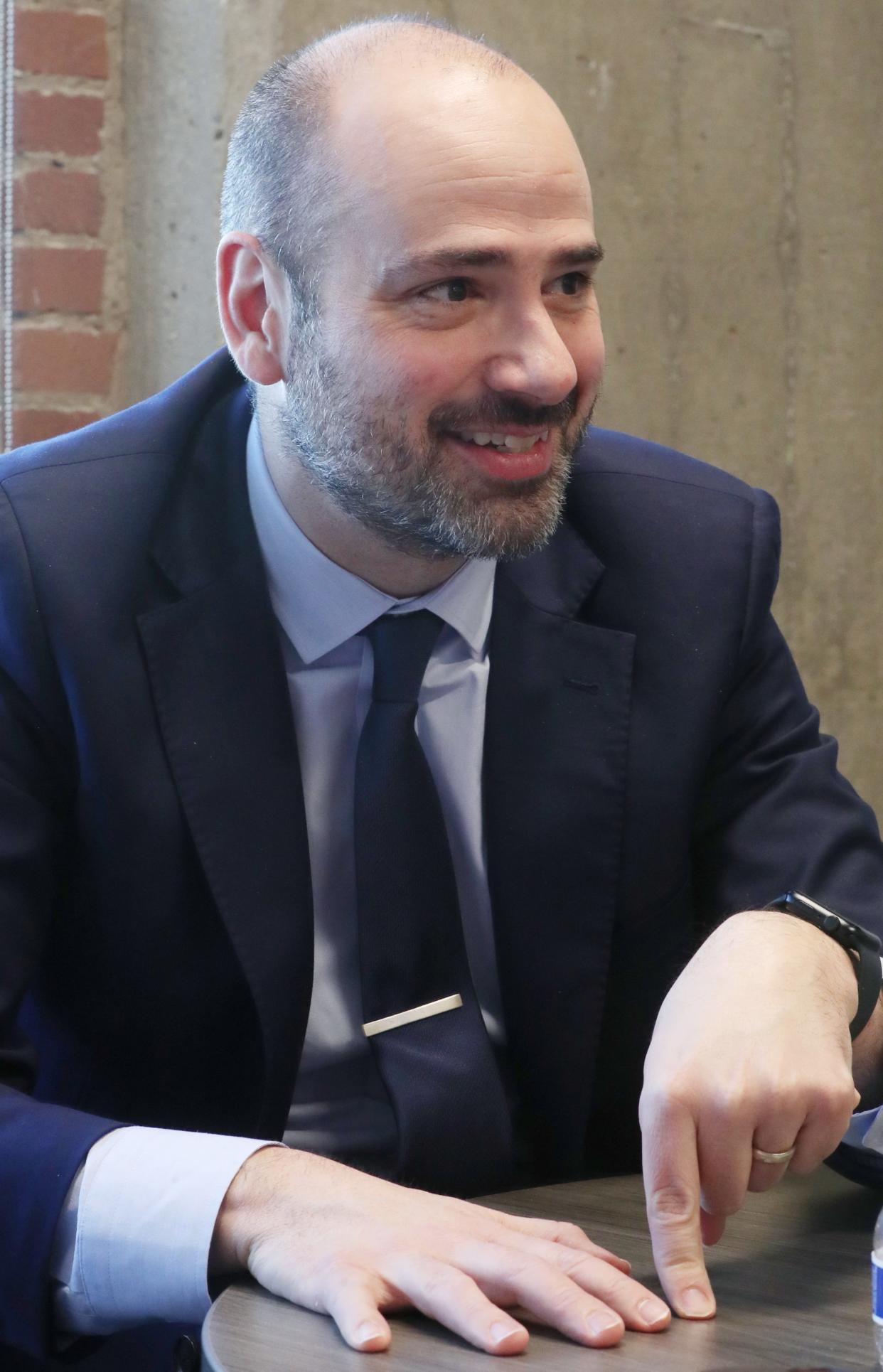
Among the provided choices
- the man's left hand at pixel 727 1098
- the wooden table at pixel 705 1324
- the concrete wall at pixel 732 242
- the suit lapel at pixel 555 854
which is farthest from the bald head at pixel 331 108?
the wooden table at pixel 705 1324

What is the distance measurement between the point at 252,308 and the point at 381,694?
42 centimetres

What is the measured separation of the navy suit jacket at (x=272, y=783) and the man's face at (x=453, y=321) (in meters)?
0.13

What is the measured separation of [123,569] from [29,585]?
0.26 ft

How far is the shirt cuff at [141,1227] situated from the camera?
1.05 meters

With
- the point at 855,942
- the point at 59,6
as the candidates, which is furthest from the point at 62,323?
the point at 855,942

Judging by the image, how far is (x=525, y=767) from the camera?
1.47 meters

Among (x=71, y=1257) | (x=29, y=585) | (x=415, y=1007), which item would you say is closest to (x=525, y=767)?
(x=415, y=1007)

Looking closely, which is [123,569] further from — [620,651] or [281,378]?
[620,651]

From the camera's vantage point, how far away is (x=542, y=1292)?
2.96ft

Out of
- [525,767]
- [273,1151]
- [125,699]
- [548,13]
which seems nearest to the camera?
[273,1151]

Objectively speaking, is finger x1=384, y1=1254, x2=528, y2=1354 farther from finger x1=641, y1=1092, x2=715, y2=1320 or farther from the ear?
the ear

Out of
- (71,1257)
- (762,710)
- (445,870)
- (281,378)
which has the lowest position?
(71,1257)

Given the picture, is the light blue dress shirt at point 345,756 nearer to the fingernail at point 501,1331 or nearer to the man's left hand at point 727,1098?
the man's left hand at point 727,1098

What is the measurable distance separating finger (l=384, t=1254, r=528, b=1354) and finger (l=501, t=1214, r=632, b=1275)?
0.07 metres
